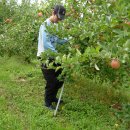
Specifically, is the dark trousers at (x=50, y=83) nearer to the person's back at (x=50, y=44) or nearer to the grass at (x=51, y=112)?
the person's back at (x=50, y=44)

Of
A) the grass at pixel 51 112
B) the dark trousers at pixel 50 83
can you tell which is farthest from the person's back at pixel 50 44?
the grass at pixel 51 112

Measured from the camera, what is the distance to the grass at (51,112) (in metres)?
5.64

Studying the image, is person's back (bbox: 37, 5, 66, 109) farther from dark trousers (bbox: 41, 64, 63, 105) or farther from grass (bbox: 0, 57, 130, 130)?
grass (bbox: 0, 57, 130, 130)

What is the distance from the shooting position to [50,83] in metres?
6.01

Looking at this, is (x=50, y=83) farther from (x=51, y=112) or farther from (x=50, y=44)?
(x=50, y=44)

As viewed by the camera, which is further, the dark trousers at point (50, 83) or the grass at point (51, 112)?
the dark trousers at point (50, 83)

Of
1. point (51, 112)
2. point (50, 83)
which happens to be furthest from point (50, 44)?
point (51, 112)

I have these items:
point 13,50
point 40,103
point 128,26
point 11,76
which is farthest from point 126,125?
point 13,50

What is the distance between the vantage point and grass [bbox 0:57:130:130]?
5637 mm

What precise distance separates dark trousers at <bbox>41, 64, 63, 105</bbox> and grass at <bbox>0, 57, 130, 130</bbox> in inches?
7.9

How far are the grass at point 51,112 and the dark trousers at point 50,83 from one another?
7.9 inches

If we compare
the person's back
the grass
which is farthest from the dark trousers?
the grass

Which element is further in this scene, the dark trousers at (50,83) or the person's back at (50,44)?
the dark trousers at (50,83)

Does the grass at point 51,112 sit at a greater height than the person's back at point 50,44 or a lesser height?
lesser
